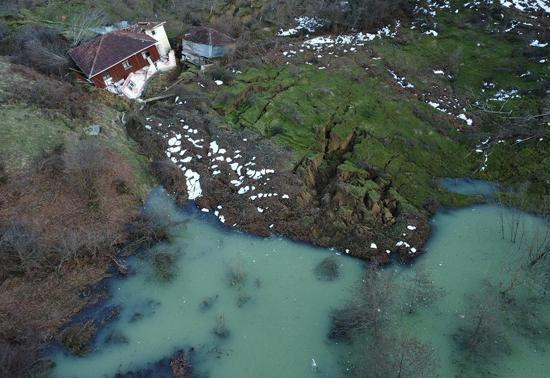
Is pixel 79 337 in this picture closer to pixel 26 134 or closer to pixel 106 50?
pixel 26 134

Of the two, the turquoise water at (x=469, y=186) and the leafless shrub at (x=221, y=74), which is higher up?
the leafless shrub at (x=221, y=74)

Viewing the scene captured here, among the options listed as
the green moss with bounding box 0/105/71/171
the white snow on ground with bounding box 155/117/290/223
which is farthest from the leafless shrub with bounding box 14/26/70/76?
the white snow on ground with bounding box 155/117/290/223

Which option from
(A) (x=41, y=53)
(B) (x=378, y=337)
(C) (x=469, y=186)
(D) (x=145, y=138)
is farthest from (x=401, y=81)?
(A) (x=41, y=53)

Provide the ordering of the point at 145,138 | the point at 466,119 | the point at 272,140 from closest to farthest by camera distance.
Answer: the point at 272,140 < the point at 145,138 < the point at 466,119

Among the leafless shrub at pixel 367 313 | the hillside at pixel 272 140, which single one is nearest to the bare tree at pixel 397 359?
the leafless shrub at pixel 367 313

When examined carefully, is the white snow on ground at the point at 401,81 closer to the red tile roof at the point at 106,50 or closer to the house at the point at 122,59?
the house at the point at 122,59

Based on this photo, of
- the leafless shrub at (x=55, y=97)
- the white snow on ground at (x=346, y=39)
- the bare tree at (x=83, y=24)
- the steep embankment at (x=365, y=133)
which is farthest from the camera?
the white snow on ground at (x=346, y=39)

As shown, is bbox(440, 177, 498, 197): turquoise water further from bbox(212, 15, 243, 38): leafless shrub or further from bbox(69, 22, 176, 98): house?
bbox(212, 15, 243, 38): leafless shrub
